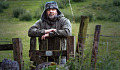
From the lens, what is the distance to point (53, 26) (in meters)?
6.08

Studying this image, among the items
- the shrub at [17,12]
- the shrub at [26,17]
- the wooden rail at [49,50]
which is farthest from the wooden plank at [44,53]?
the shrub at [17,12]

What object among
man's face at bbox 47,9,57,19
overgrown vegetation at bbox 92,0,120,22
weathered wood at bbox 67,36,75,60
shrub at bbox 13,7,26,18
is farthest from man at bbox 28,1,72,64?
shrub at bbox 13,7,26,18

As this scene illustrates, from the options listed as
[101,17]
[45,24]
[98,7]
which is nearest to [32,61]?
[45,24]

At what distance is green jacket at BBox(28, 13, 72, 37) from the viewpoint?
227 inches

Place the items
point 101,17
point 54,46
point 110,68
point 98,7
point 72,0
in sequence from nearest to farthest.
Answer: point 110,68, point 54,46, point 101,17, point 98,7, point 72,0

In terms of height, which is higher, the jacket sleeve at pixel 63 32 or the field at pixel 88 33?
the jacket sleeve at pixel 63 32

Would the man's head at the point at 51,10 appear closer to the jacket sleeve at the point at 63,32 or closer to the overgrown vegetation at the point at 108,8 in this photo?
the jacket sleeve at the point at 63,32

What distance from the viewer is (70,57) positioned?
5.03 metres

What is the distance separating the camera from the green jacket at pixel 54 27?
5.77 m

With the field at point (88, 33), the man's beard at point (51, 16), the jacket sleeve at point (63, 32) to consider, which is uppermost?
the man's beard at point (51, 16)

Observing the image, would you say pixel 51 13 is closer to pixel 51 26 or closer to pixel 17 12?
pixel 51 26

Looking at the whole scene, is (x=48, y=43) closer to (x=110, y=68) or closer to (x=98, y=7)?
(x=110, y=68)

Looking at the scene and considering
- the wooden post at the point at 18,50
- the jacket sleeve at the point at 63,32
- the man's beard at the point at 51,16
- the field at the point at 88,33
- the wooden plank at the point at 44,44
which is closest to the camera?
the field at the point at 88,33

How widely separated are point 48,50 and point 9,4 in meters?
21.9
